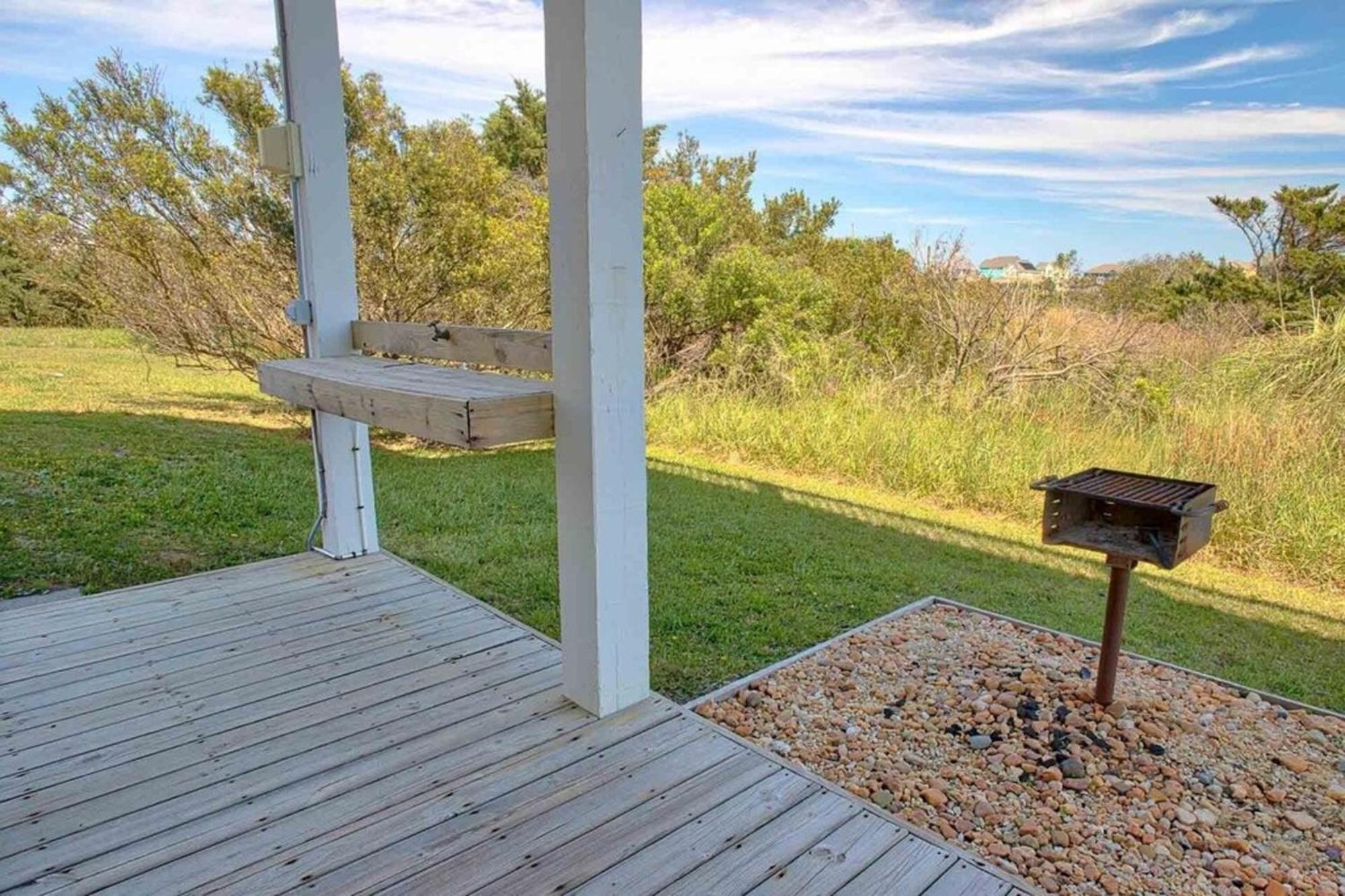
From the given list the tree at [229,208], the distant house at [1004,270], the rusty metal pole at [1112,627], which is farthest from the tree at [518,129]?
the rusty metal pole at [1112,627]

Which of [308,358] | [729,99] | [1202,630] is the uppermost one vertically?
[729,99]

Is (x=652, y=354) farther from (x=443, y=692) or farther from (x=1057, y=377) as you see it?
(x=443, y=692)

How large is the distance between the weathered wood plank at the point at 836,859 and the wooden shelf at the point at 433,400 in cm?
101

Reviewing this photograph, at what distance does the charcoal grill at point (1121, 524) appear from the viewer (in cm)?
184

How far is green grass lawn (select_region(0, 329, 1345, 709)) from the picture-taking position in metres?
2.68

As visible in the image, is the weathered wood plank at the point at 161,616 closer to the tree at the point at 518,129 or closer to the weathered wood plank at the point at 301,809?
the weathered wood plank at the point at 301,809

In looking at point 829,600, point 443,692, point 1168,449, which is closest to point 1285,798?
point 829,600

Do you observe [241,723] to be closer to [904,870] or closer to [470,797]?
[470,797]

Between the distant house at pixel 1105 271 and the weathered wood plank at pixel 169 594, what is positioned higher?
the distant house at pixel 1105 271

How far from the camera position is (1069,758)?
1.86 m

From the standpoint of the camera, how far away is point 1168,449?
4266 mm

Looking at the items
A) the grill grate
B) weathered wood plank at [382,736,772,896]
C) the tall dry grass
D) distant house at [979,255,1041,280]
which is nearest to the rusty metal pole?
the grill grate

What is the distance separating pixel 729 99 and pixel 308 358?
8.79 metres

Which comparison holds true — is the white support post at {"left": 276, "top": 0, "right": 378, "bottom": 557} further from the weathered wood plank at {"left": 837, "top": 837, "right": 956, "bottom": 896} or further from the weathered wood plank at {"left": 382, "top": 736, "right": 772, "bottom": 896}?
the weathered wood plank at {"left": 837, "top": 837, "right": 956, "bottom": 896}
